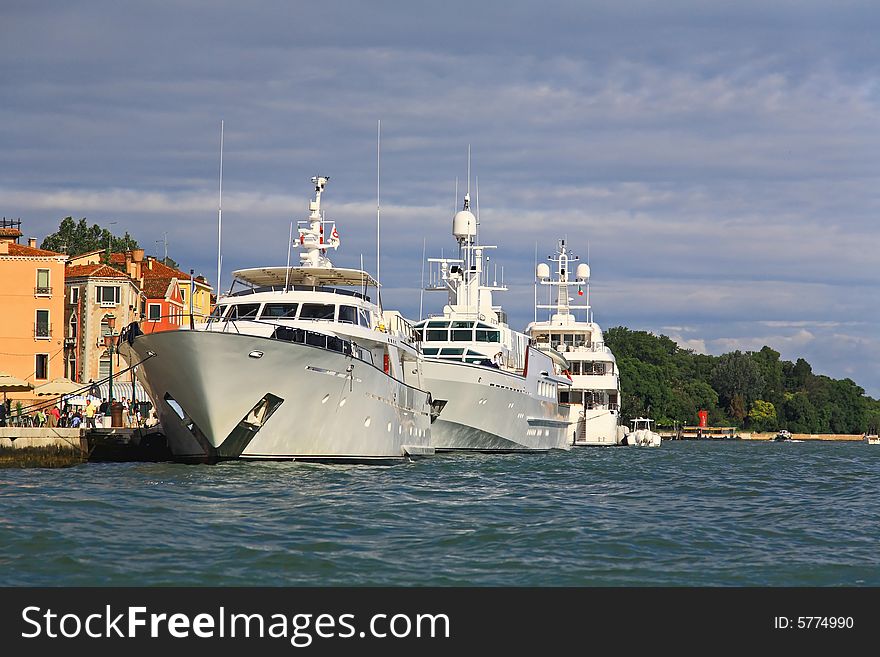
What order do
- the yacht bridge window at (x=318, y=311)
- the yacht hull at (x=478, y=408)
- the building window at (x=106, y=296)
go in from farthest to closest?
the building window at (x=106, y=296), the yacht hull at (x=478, y=408), the yacht bridge window at (x=318, y=311)

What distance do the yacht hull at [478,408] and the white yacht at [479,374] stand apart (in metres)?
0.04

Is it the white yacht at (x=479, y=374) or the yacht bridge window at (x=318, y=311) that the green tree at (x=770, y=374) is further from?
the yacht bridge window at (x=318, y=311)

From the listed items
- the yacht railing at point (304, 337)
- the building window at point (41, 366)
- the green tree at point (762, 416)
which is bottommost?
the green tree at point (762, 416)

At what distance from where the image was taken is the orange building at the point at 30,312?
198ft

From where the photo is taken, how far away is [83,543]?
16406 mm

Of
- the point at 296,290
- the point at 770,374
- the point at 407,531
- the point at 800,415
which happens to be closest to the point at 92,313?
the point at 296,290

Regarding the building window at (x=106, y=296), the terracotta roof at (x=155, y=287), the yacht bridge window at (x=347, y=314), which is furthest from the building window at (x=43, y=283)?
the yacht bridge window at (x=347, y=314)

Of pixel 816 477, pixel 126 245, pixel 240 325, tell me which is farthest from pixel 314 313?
pixel 126 245

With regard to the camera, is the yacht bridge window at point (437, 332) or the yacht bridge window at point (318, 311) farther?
the yacht bridge window at point (437, 332)

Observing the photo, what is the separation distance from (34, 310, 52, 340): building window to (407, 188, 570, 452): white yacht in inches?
804

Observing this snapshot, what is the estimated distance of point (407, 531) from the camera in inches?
739

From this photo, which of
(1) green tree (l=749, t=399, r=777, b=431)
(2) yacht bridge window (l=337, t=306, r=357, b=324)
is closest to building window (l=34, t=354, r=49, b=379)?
(2) yacht bridge window (l=337, t=306, r=357, b=324)
